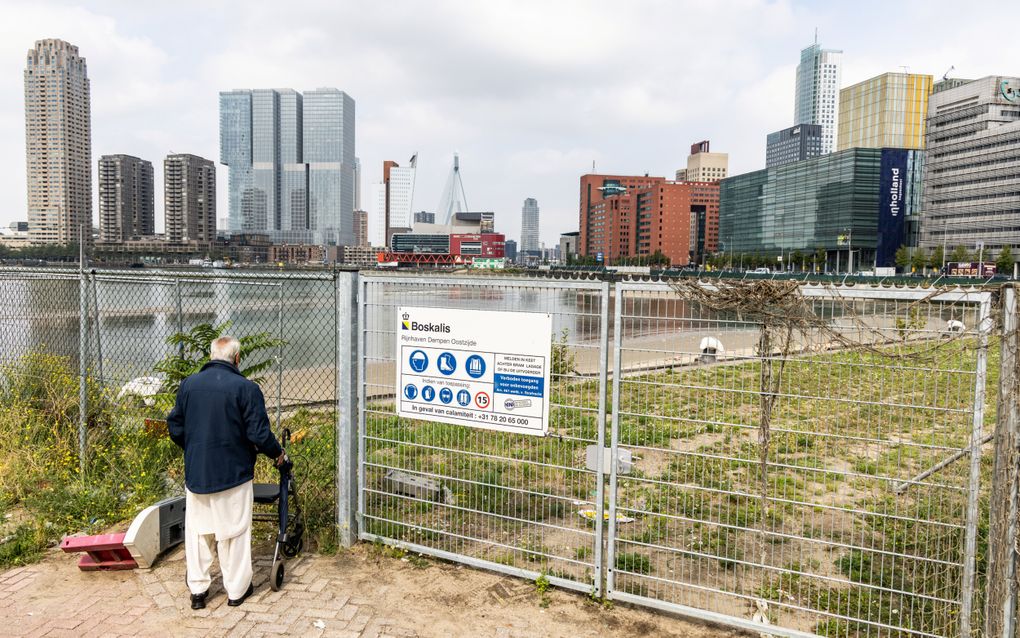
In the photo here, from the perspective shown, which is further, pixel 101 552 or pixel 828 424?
pixel 101 552

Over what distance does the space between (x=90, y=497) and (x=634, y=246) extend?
18234cm

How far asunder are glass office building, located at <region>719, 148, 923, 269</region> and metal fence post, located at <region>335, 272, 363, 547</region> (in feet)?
431

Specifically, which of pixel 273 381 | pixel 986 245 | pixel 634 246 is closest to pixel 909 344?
pixel 273 381

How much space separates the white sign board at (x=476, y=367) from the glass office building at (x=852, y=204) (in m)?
131

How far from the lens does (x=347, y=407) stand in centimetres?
547

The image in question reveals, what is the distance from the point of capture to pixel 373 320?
5531 millimetres

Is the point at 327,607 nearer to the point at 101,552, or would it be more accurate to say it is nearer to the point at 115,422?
the point at 101,552

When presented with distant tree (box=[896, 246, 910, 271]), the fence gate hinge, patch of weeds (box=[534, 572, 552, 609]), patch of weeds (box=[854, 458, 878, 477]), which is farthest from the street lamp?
patch of weeds (box=[534, 572, 552, 609])

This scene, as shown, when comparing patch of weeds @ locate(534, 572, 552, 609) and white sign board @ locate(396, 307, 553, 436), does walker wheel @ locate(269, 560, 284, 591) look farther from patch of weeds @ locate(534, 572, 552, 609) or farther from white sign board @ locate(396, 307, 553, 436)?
patch of weeds @ locate(534, 572, 552, 609)

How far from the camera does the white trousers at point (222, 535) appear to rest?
173 inches

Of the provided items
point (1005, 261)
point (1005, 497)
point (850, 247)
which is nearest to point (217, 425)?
point (1005, 497)

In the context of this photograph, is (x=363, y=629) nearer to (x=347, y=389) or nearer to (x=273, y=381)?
(x=347, y=389)

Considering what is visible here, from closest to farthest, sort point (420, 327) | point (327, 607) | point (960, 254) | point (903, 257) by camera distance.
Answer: point (327, 607), point (420, 327), point (960, 254), point (903, 257)

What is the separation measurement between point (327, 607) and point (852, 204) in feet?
450
